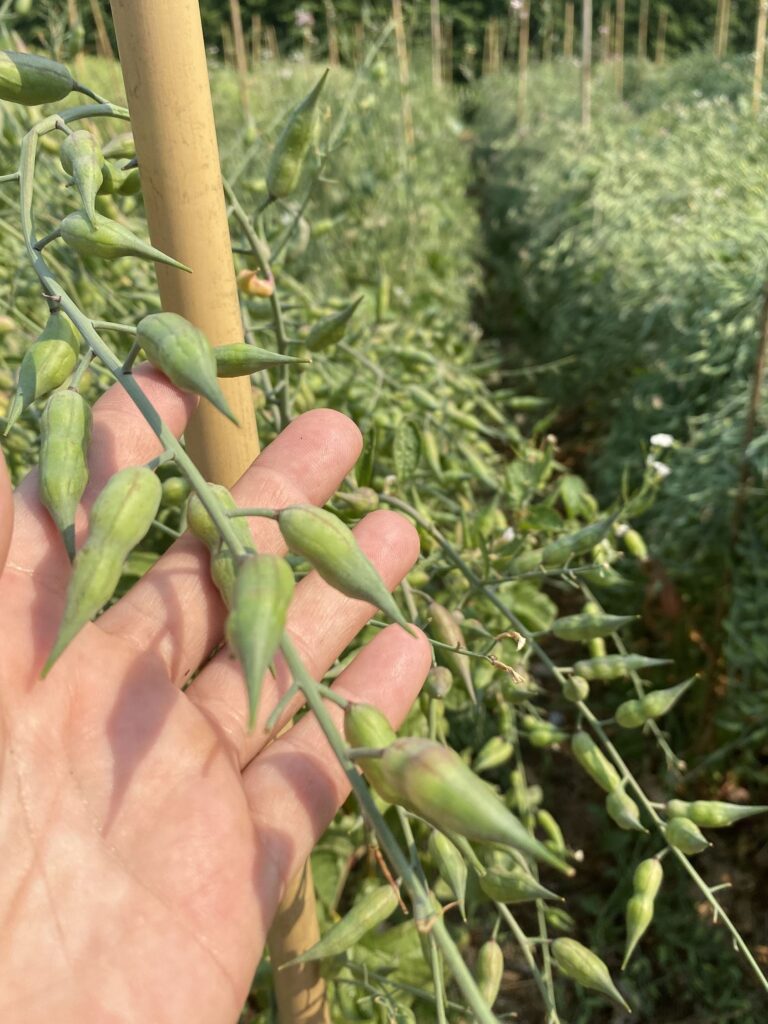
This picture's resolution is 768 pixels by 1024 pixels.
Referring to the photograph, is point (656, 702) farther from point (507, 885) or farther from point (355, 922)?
point (355, 922)

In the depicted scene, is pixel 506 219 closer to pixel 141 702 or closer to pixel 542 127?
pixel 542 127

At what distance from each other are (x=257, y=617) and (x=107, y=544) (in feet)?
0.41

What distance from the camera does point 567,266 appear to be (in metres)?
2.99

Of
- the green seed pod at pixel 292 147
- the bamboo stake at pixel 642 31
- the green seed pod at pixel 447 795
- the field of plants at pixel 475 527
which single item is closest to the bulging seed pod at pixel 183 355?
the field of plants at pixel 475 527

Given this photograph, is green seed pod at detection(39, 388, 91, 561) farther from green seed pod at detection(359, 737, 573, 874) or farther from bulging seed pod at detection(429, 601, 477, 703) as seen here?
bulging seed pod at detection(429, 601, 477, 703)

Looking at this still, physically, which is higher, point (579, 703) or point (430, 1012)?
Answer: point (579, 703)

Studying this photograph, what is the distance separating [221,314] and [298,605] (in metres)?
0.28

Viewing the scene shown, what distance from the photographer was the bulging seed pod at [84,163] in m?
0.63

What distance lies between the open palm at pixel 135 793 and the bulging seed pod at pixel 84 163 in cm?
16

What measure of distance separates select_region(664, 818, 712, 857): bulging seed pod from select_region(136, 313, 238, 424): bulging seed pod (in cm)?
59

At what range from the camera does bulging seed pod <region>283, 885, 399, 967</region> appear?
0.69 m

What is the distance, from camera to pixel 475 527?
115cm

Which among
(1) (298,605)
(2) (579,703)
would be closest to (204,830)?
(1) (298,605)

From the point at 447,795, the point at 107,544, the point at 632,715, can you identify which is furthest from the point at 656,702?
the point at 107,544
